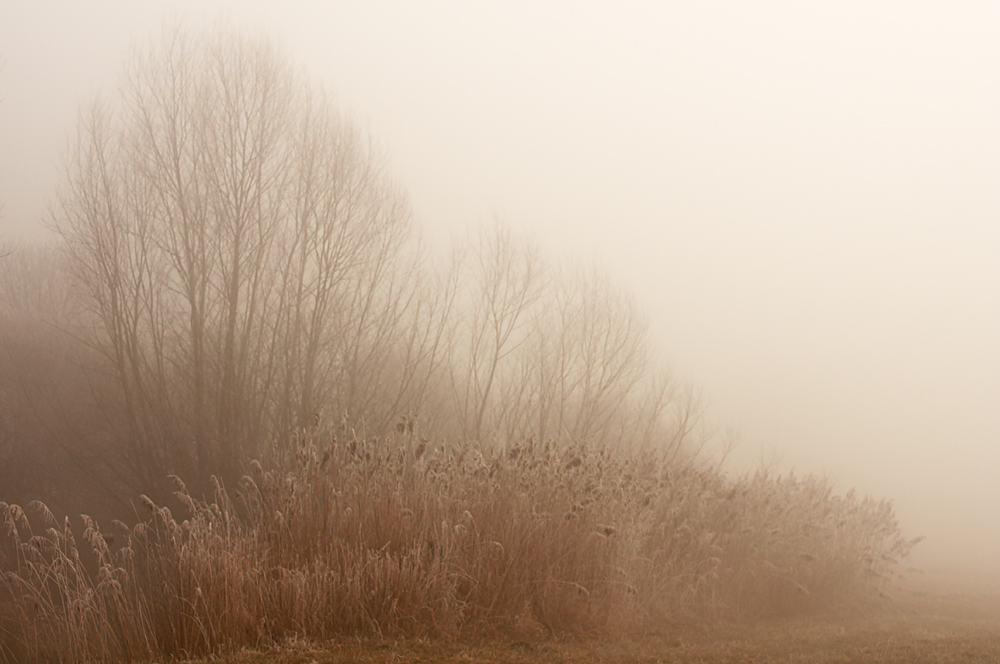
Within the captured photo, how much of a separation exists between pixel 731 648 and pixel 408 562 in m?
2.77

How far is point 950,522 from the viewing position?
1428 inches

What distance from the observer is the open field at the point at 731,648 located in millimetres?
4289

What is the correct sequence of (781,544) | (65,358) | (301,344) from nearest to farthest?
(781,544) < (301,344) < (65,358)

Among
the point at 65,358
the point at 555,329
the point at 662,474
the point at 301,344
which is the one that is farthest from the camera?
the point at 555,329

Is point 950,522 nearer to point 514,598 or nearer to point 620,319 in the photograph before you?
point 620,319

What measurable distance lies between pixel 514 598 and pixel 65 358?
1409 cm

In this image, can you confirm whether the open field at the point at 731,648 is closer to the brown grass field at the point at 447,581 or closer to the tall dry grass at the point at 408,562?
the brown grass field at the point at 447,581

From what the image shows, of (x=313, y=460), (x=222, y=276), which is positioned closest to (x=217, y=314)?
(x=222, y=276)

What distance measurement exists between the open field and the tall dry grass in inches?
14.3

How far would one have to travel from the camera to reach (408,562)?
5.28 meters

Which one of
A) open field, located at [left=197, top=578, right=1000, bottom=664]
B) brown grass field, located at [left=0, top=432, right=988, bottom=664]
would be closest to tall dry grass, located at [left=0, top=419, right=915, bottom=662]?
brown grass field, located at [left=0, top=432, right=988, bottom=664]

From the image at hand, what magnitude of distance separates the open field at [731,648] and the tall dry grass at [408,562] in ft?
1.19

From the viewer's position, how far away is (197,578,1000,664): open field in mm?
4289

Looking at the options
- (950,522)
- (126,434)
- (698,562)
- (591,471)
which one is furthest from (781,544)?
(950,522)
